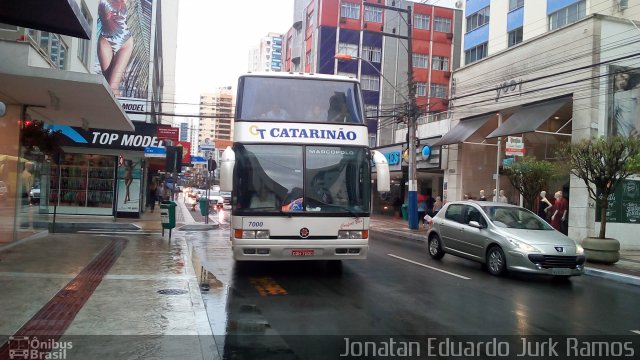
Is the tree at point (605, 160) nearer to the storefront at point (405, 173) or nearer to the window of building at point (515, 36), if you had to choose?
the storefront at point (405, 173)

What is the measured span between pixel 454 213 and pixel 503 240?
2429 millimetres

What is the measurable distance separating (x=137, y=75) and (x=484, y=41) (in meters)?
27.7

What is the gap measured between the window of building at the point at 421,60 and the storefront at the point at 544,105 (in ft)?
99.0

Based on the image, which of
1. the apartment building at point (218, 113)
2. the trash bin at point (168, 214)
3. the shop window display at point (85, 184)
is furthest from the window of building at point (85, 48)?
the apartment building at point (218, 113)

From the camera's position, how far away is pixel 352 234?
9.78m

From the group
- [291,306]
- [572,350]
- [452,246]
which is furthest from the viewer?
[452,246]

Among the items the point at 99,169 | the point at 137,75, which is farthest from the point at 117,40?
the point at 99,169

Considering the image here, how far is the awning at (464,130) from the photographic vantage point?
79.3 feet

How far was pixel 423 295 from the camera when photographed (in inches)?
345

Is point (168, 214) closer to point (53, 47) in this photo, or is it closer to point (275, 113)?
point (53, 47)

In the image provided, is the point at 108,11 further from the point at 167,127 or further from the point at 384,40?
the point at 384,40

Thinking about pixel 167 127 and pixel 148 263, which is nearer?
pixel 148 263

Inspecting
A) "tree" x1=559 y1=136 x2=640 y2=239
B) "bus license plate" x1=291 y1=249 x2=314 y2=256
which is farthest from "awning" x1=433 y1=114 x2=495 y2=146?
"bus license plate" x1=291 y1=249 x2=314 y2=256

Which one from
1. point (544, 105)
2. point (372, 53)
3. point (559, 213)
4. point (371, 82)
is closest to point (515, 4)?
point (544, 105)
